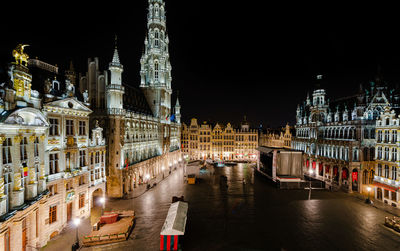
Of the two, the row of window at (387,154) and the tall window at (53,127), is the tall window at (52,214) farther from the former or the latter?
the row of window at (387,154)

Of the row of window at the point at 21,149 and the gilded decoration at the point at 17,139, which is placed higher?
Result: the gilded decoration at the point at 17,139

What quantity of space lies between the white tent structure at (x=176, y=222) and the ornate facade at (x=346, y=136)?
35225 mm

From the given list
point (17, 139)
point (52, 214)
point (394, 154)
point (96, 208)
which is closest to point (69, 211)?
point (52, 214)

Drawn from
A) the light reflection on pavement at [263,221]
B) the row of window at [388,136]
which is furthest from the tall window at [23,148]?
the row of window at [388,136]

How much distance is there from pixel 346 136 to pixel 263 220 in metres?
30.0

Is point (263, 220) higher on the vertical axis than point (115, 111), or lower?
lower

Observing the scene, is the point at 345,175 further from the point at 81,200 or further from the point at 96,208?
the point at 81,200

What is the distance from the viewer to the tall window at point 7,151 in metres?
13.6

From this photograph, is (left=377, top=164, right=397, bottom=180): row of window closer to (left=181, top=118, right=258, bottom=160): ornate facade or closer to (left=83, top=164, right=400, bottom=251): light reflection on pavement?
(left=83, top=164, right=400, bottom=251): light reflection on pavement

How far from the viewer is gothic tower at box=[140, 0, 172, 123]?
5175 cm

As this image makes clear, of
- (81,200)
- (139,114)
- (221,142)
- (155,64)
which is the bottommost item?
(81,200)

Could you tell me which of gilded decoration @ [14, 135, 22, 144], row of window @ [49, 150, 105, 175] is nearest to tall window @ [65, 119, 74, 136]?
row of window @ [49, 150, 105, 175]

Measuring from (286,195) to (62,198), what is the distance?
34387 mm

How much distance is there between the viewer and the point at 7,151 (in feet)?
45.3
